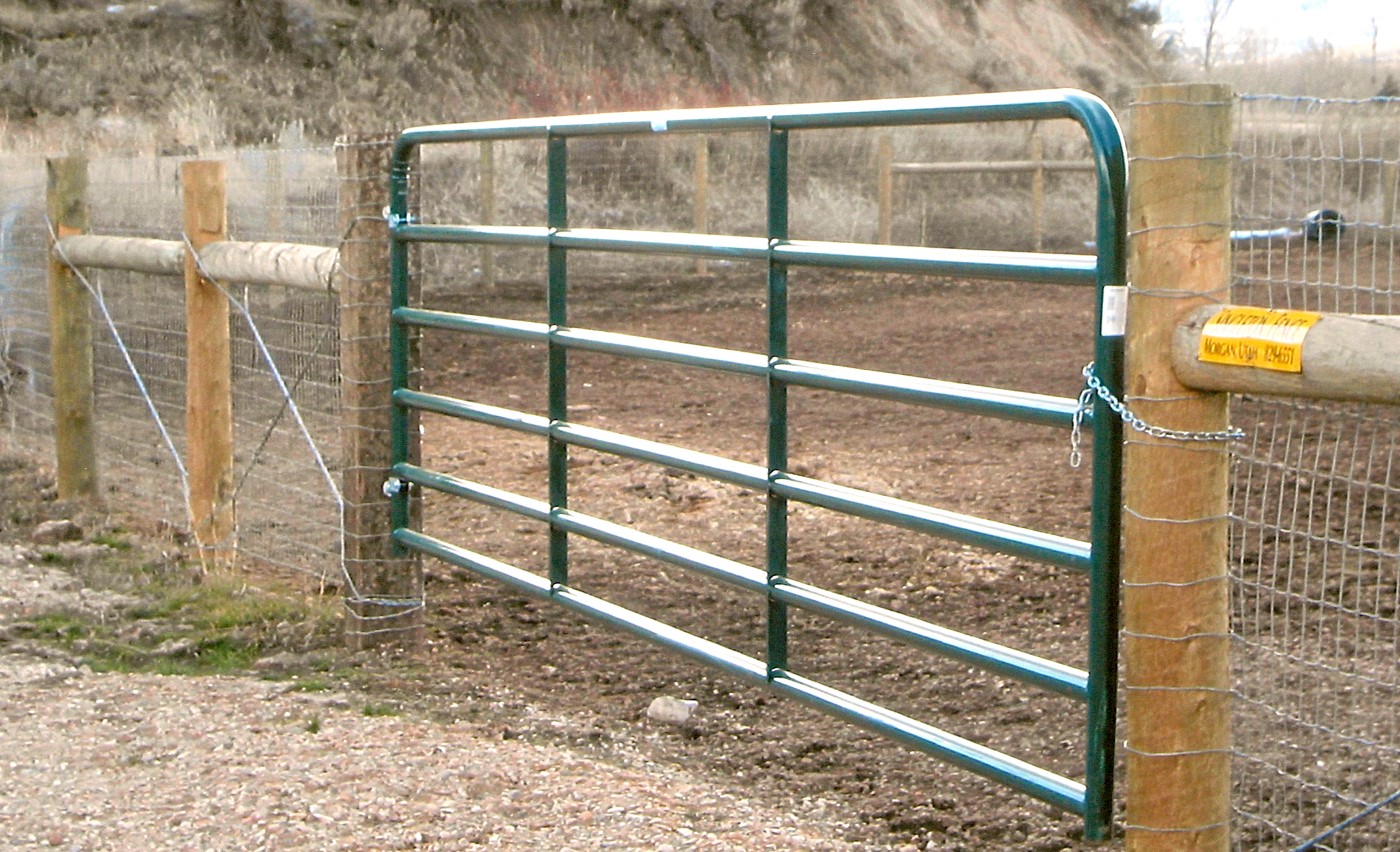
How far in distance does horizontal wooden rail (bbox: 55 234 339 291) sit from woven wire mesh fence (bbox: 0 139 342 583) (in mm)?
128

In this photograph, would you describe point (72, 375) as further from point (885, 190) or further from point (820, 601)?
point (885, 190)

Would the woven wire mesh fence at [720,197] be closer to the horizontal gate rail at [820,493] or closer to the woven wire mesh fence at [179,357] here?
the woven wire mesh fence at [179,357]

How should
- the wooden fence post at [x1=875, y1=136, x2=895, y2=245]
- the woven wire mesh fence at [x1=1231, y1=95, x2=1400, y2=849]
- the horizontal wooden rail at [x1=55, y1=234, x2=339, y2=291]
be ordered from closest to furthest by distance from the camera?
1. the woven wire mesh fence at [x1=1231, y1=95, x2=1400, y2=849]
2. the horizontal wooden rail at [x1=55, y1=234, x2=339, y2=291]
3. the wooden fence post at [x1=875, y1=136, x2=895, y2=245]

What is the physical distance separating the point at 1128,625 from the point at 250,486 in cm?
461

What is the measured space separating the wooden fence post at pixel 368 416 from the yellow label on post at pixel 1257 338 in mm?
3190

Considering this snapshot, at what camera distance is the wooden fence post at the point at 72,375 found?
8.09m

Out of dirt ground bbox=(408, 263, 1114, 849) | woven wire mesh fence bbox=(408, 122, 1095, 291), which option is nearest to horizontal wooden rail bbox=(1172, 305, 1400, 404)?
dirt ground bbox=(408, 263, 1114, 849)

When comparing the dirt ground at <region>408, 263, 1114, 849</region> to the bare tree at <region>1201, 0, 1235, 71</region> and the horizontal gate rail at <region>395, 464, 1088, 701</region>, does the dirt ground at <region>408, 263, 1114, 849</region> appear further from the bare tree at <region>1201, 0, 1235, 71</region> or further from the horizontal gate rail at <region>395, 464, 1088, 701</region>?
the bare tree at <region>1201, 0, 1235, 71</region>

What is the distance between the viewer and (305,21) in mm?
24312

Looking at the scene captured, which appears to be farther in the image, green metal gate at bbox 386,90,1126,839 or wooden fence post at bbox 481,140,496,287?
wooden fence post at bbox 481,140,496,287

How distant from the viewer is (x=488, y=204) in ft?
55.4

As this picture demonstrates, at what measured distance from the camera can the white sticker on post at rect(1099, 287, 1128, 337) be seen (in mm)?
3191

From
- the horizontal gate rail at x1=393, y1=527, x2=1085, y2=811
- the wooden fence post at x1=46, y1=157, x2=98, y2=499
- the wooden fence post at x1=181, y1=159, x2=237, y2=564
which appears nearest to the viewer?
the horizontal gate rail at x1=393, y1=527, x2=1085, y2=811

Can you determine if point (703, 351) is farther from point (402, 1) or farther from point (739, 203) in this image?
point (402, 1)
